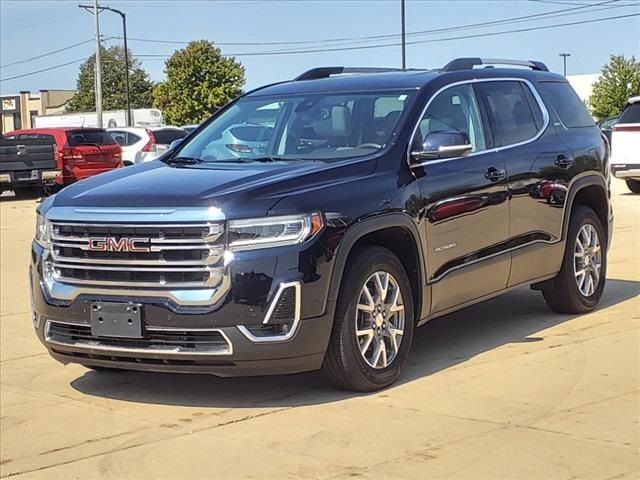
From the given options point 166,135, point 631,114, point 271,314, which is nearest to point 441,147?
point 271,314

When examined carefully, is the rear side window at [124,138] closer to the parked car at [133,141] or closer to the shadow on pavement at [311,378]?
the parked car at [133,141]

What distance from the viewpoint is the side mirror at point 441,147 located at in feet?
20.0

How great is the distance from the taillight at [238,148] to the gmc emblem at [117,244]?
141 centimetres

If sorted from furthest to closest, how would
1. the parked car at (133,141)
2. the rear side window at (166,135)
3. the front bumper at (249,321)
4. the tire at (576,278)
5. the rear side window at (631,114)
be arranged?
the rear side window at (166,135), the parked car at (133,141), the rear side window at (631,114), the tire at (576,278), the front bumper at (249,321)

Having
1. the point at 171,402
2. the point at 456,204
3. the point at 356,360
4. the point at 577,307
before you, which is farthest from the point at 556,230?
the point at 171,402

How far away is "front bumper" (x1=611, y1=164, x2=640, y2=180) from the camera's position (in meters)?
19.4

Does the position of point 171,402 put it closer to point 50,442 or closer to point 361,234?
point 50,442

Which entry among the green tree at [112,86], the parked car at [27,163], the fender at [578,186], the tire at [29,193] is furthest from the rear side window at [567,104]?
the green tree at [112,86]

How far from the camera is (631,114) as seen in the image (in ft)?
64.9

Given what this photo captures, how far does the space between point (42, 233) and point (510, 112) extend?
3.43 m

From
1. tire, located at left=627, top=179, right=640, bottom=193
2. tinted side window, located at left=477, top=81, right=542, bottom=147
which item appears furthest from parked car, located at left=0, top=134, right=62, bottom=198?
tinted side window, located at left=477, top=81, right=542, bottom=147

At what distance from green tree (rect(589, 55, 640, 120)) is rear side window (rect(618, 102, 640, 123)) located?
4176cm

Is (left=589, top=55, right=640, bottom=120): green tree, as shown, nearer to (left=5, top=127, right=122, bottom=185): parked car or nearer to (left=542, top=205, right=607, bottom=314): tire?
(left=5, top=127, right=122, bottom=185): parked car

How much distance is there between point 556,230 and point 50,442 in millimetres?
4041
